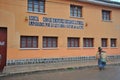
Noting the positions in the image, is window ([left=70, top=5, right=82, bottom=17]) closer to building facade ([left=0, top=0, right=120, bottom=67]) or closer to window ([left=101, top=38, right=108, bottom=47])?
building facade ([left=0, top=0, right=120, bottom=67])

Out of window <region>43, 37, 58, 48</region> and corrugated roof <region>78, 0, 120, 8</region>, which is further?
corrugated roof <region>78, 0, 120, 8</region>

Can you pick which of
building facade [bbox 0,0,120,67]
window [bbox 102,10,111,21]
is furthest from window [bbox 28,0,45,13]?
window [bbox 102,10,111,21]

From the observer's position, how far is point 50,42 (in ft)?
Result: 80.0

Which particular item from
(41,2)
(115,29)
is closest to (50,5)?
(41,2)

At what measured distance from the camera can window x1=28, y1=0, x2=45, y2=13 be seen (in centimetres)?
2308

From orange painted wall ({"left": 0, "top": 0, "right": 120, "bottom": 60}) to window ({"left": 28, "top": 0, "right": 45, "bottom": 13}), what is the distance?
33 centimetres

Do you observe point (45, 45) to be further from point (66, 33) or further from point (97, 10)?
point (97, 10)

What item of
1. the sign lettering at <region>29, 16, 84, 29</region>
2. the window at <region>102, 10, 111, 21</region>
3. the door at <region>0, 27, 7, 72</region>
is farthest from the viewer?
the window at <region>102, 10, 111, 21</region>

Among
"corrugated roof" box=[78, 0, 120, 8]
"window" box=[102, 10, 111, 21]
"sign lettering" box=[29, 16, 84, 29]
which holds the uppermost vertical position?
"corrugated roof" box=[78, 0, 120, 8]

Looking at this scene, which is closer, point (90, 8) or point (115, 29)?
point (90, 8)

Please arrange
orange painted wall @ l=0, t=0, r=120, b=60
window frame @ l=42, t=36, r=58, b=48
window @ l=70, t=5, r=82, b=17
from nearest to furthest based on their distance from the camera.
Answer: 1. orange painted wall @ l=0, t=0, r=120, b=60
2. window frame @ l=42, t=36, r=58, b=48
3. window @ l=70, t=5, r=82, b=17

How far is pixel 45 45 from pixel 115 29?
9.26m

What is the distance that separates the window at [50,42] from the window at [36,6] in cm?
228

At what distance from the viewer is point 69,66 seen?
78.3 ft
